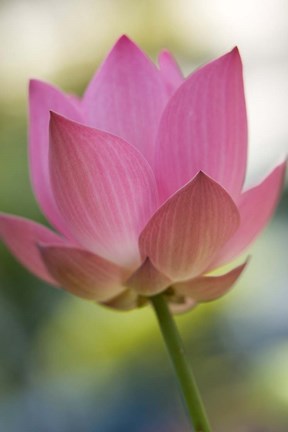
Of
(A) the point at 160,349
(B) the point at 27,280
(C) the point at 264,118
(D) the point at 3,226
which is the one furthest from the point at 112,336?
(D) the point at 3,226

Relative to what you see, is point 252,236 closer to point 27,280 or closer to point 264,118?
point 27,280

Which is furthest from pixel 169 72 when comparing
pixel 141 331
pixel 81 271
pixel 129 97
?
pixel 141 331

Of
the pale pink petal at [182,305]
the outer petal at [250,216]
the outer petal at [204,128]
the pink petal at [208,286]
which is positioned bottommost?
the pale pink petal at [182,305]

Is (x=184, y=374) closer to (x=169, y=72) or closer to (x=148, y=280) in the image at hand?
(x=148, y=280)

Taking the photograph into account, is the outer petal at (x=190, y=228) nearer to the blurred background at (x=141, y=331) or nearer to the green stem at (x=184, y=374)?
the green stem at (x=184, y=374)

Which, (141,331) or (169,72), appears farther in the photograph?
(141,331)

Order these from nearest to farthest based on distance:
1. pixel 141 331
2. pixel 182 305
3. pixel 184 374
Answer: pixel 184 374 < pixel 182 305 < pixel 141 331

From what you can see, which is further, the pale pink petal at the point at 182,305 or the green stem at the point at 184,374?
the pale pink petal at the point at 182,305

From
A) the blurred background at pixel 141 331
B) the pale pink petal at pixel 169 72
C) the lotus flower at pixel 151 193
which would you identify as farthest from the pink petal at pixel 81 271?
the blurred background at pixel 141 331
